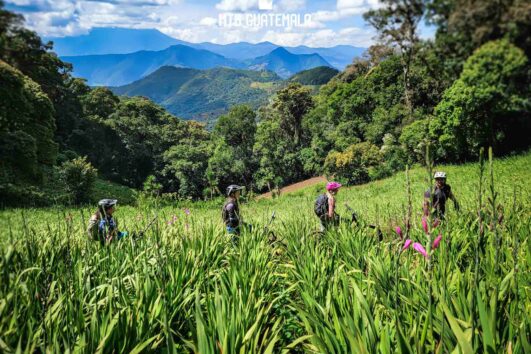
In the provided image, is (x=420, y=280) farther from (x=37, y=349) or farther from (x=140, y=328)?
(x=37, y=349)

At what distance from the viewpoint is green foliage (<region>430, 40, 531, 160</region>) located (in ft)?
6.25

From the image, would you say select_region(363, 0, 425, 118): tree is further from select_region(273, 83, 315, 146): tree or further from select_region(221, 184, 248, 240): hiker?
select_region(273, 83, 315, 146): tree

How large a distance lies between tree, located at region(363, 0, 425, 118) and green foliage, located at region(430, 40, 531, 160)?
486 millimetres

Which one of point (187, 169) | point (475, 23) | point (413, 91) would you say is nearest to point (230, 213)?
point (413, 91)

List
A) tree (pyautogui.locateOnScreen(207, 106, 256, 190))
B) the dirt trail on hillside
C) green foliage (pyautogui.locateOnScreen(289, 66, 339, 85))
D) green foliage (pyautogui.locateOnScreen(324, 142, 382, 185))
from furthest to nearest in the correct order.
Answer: green foliage (pyautogui.locateOnScreen(289, 66, 339, 85)), tree (pyautogui.locateOnScreen(207, 106, 256, 190)), the dirt trail on hillside, green foliage (pyautogui.locateOnScreen(324, 142, 382, 185))

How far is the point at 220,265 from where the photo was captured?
4020 millimetres

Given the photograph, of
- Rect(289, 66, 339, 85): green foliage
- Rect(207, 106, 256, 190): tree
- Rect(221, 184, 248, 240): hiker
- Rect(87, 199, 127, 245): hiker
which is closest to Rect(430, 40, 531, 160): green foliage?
Rect(221, 184, 248, 240): hiker

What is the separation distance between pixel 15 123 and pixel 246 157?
28988 mm

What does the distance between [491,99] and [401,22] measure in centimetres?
90

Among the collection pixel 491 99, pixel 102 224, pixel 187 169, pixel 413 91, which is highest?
pixel 413 91

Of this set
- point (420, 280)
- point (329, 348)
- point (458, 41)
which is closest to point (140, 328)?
point (329, 348)

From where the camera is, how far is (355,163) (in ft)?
38.7

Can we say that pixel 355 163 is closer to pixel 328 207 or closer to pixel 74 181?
pixel 328 207

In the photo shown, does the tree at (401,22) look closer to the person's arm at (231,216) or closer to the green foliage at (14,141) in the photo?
the green foliage at (14,141)
